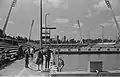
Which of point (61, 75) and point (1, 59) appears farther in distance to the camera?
point (1, 59)

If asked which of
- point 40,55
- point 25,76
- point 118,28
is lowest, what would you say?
point 25,76

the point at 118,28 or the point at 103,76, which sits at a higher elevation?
the point at 118,28

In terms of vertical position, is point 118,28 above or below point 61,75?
above

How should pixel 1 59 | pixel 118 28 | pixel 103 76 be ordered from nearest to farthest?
1. pixel 103 76
2. pixel 1 59
3. pixel 118 28

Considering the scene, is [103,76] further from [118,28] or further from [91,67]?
[118,28]

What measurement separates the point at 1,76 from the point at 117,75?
6750 millimetres

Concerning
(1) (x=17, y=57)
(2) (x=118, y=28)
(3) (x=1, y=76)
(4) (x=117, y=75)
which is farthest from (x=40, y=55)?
(2) (x=118, y=28)

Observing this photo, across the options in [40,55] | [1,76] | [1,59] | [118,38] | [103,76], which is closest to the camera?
[103,76]

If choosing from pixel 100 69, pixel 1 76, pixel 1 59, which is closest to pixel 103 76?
pixel 100 69

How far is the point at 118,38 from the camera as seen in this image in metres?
115

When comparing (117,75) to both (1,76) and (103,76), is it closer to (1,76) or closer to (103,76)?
(103,76)

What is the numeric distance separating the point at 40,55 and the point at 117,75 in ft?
26.5

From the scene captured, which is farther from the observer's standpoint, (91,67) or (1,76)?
(1,76)

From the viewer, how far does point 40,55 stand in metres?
18.8
